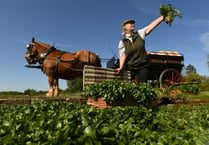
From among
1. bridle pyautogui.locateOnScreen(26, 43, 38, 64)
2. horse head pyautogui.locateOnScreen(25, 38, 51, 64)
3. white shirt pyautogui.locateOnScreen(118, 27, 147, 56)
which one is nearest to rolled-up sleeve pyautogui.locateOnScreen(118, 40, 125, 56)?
white shirt pyautogui.locateOnScreen(118, 27, 147, 56)

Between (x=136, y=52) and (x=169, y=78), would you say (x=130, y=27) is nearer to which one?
(x=136, y=52)

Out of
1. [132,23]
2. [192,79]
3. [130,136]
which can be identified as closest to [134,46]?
[132,23]

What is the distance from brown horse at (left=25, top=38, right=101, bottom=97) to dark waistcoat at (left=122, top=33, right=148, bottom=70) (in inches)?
143

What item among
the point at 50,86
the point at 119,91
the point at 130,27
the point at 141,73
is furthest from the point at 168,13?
the point at 50,86

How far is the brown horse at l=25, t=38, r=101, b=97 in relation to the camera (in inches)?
287

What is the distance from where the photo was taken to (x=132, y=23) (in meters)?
4.21

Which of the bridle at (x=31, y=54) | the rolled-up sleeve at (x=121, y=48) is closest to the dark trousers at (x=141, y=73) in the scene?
the rolled-up sleeve at (x=121, y=48)

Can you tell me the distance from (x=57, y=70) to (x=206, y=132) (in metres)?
5.99

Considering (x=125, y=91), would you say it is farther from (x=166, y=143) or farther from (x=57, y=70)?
(x=57, y=70)

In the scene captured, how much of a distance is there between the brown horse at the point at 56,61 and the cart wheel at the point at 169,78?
489 centimetres

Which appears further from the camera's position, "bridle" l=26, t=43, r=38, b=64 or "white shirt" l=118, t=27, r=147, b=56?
"bridle" l=26, t=43, r=38, b=64

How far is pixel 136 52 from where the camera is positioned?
403 cm

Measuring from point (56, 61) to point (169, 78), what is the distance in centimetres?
725

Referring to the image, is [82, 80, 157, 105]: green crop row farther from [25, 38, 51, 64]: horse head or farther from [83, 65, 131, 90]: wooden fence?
[25, 38, 51, 64]: horse head
